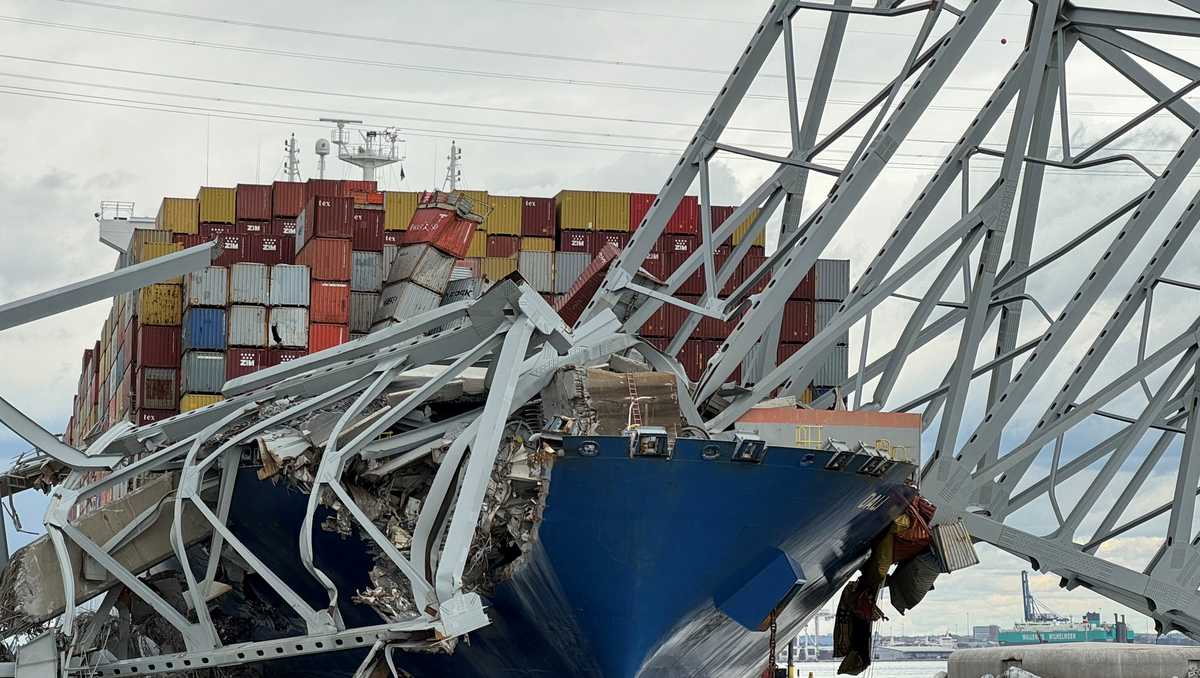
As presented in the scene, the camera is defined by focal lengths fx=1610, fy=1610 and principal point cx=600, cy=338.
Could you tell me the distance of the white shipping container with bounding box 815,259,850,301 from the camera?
36.3 meters

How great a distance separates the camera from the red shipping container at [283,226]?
4001cm

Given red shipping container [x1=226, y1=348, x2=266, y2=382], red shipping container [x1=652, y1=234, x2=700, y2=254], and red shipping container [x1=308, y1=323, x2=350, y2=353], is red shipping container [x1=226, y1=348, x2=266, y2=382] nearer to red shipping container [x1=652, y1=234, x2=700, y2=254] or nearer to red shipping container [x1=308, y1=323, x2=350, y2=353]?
red shipping container [x1=308, y1=323, x2=350, y2=353]

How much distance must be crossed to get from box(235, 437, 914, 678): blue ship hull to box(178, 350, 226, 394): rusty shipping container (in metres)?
16.1

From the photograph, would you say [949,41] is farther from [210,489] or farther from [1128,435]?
[210,489]

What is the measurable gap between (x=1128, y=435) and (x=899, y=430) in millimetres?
4651

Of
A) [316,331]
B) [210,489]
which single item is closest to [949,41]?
[210,489]

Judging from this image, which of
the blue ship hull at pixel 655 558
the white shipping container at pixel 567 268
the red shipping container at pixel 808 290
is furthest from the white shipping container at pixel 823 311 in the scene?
the blue ship hull at pixel 655 558

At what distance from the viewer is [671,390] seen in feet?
60.5

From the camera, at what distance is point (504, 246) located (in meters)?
38.5

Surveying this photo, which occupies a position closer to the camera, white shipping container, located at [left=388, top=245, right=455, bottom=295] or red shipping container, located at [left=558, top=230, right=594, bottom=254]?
white shipping container, located at [left=388, top=245, right=455, bottom=295]

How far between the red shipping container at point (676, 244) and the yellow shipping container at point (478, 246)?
4.06 metres

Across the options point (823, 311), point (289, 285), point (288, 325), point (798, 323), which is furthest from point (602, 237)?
point (288, 325)

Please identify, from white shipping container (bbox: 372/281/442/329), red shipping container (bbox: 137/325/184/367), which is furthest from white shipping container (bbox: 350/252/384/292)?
red shipping container (bbox: 137/325/184/367)

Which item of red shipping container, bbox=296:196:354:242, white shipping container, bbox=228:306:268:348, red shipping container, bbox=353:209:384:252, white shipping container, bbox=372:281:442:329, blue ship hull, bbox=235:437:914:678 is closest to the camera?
blue ship hull, bbox=235:437:914:678
